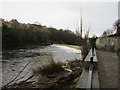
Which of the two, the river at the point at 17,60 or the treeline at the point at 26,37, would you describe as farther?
the treeline at the point at 26,37

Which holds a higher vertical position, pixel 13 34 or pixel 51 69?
pixel 13 34

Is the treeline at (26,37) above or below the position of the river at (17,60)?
above

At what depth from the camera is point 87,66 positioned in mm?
4625

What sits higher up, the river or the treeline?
the treeline

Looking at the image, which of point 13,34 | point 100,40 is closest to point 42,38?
point 13,34

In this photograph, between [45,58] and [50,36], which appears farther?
[50,36]

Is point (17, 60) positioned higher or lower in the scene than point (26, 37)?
lower

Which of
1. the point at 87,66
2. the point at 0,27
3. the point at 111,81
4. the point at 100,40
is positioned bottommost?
the point at 111,81

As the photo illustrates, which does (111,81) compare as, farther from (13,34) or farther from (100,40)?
(13,34)

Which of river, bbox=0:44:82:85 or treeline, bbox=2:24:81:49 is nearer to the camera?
river, bbox=0:44:82:85

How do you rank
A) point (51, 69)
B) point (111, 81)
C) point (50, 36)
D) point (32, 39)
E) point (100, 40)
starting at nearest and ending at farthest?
point (111, 81) < point (51, 69) < point (100, 40) < point (32, 39) < point (50, 36)

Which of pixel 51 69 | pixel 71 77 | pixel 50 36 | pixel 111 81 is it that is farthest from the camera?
pixel 50 36

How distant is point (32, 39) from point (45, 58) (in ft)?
140

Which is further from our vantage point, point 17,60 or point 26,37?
point 26,37
